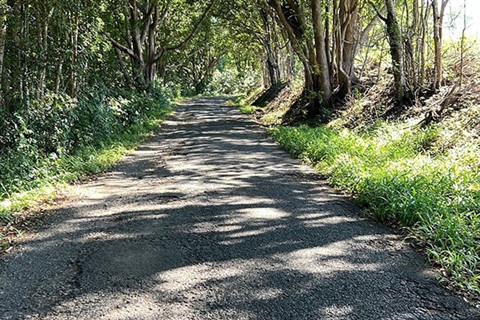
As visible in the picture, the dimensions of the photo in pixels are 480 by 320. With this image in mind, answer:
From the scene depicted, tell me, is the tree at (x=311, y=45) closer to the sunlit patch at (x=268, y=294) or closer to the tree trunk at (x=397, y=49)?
the tree trunk at (x=397, y=49)

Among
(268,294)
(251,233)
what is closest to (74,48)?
(251,233)

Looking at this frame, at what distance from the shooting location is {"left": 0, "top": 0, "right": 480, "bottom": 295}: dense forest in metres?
5.02

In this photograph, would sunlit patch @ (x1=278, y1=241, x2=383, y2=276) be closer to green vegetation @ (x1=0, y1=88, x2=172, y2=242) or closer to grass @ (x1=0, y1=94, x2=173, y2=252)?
grass @ (x1=0, y1=94, x2=173, y2=252)

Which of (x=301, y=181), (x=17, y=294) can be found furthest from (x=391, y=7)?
(x=17, y=294)

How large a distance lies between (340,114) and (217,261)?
10327 millimetres

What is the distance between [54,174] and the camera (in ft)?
22.8

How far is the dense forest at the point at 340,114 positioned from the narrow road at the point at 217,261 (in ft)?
1.59

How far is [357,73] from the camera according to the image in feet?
50.5

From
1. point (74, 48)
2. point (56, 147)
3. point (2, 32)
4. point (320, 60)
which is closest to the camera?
point (2, 32)

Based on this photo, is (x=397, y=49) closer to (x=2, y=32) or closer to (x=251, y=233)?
(x=251, y=233)

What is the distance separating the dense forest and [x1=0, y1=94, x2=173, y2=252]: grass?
3 cm

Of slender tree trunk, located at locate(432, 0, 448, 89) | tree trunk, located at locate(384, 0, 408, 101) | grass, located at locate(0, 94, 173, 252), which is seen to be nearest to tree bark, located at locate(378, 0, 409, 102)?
tree trunk, located at locate(384, 0, 408, 101)

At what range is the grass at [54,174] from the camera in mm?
5039

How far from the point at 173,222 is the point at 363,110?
8.87m
